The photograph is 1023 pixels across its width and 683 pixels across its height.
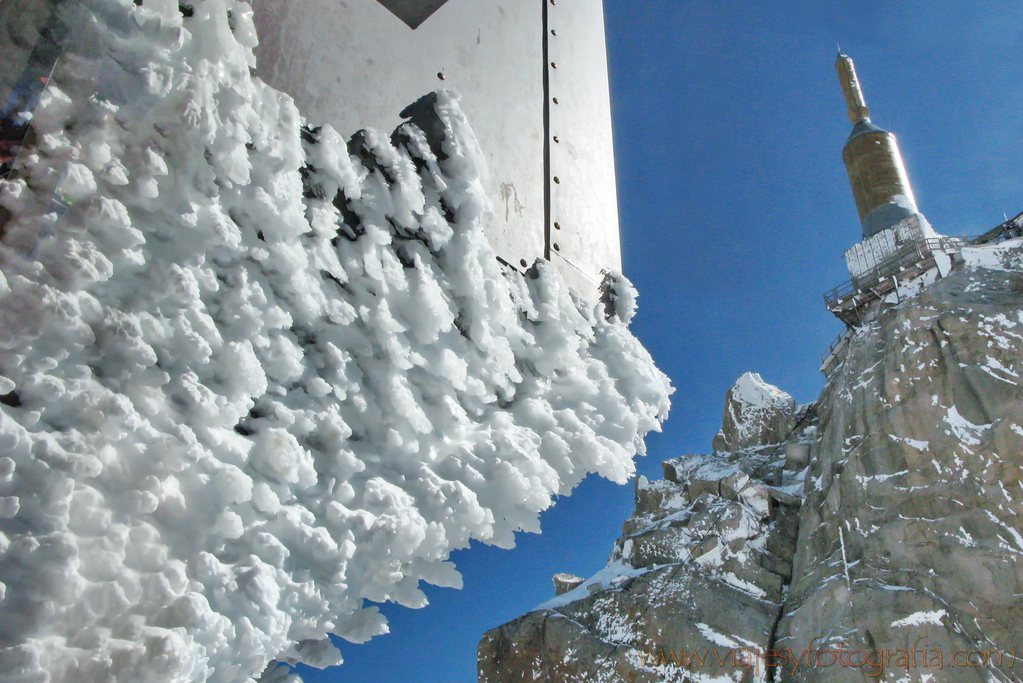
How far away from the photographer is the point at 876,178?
2973cm

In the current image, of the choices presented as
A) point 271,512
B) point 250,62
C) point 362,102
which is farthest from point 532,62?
point 271,512

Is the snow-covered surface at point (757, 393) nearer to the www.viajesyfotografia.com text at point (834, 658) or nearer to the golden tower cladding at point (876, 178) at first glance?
the golden tower cladding at point (876, 178)

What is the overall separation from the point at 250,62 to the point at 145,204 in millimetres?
649

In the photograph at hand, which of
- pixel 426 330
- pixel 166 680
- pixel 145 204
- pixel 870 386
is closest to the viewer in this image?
pixel 166 680

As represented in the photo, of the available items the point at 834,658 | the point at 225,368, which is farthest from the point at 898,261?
the point at 225,368

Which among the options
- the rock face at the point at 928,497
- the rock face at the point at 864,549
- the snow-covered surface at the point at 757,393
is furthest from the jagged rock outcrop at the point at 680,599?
the snow-covered surface at the point at 757,393

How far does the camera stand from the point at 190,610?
1.65 metres

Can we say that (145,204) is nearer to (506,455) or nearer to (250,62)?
(250,62)

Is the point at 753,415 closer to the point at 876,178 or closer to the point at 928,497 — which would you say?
the point at 928,497

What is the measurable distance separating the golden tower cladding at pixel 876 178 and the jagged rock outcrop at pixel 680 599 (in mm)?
12705

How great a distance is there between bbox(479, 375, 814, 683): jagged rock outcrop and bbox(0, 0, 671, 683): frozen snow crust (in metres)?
18.6

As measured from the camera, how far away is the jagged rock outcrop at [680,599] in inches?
720

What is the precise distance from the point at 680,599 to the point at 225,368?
2054 centimetres

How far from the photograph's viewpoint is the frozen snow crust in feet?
5.14
